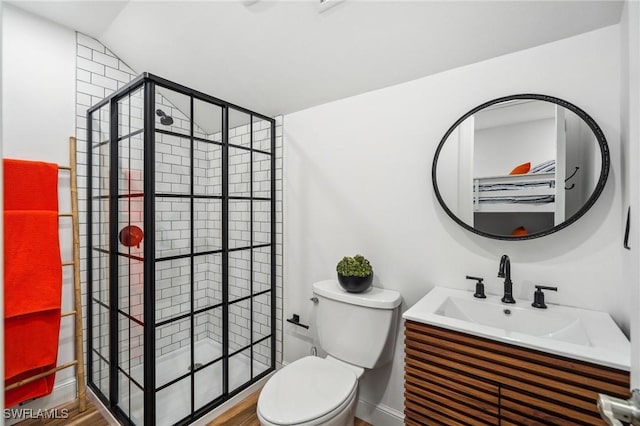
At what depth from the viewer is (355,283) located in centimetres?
176

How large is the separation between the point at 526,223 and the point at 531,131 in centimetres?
43

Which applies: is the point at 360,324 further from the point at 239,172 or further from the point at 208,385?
the point at 239,172

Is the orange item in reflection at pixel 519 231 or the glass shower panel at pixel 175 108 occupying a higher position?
the glass shower panel at pixel 175 108

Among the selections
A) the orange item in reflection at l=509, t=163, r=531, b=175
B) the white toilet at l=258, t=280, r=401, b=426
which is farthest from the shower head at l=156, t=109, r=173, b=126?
the orange item in reflection at l=509, t=163, r=531, b=175

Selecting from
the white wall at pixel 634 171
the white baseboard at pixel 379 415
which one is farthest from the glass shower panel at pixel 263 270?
the white wall at pixel 634 171

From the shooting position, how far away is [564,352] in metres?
1.07

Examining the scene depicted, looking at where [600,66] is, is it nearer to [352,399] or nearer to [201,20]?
[352,399]

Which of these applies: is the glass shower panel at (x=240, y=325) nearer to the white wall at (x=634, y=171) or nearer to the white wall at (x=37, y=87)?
the white wall at (x=37, y=87)

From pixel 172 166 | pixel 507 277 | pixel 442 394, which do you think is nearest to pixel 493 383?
pixel 442 394

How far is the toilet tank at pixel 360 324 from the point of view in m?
1.70

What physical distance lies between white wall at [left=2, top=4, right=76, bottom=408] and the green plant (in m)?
1.74

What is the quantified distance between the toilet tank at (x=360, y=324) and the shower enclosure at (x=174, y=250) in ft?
2.14

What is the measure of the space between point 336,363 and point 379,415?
0.47 metres

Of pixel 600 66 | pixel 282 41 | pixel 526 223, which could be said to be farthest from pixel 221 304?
pixel 600 66
